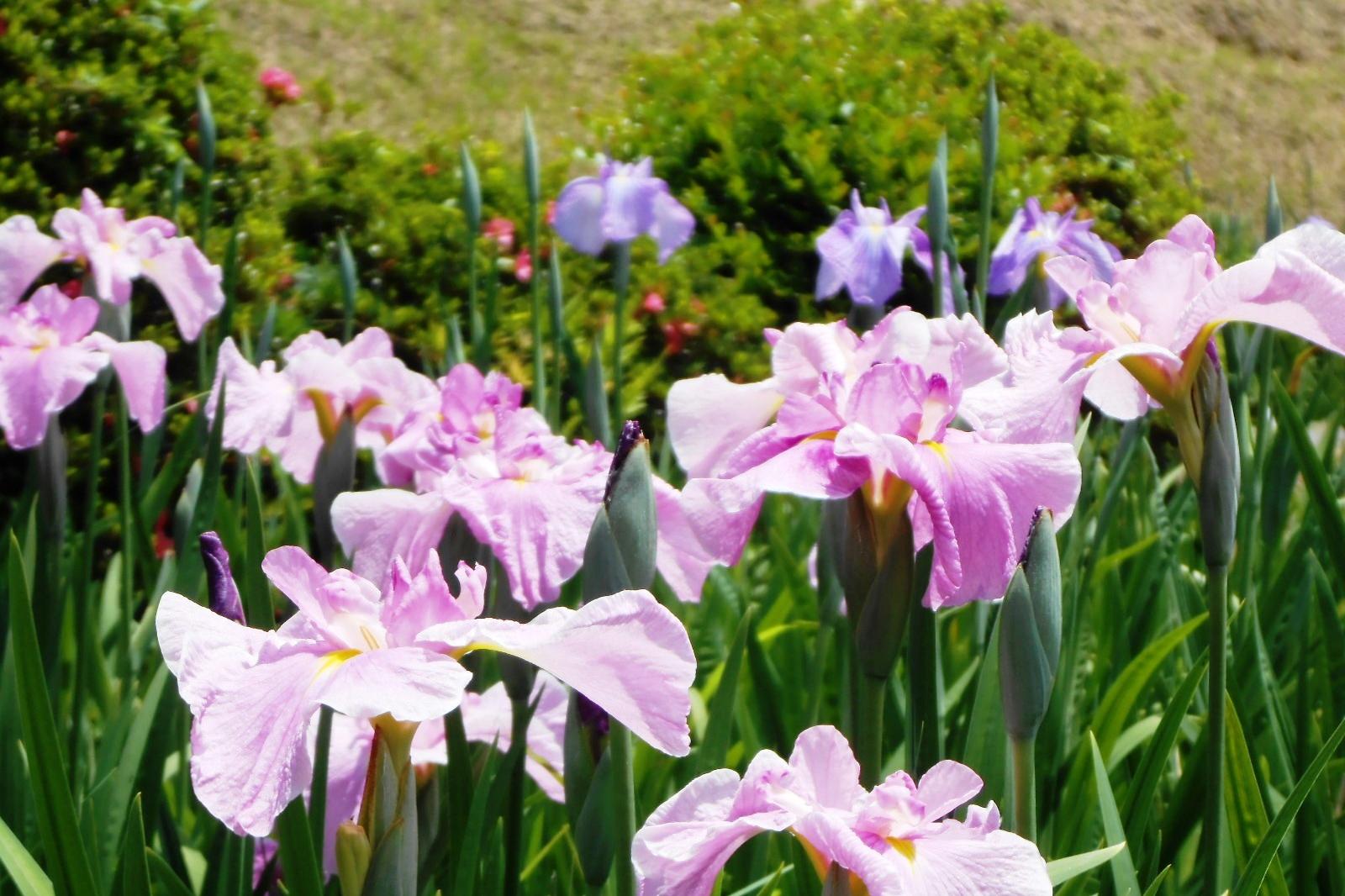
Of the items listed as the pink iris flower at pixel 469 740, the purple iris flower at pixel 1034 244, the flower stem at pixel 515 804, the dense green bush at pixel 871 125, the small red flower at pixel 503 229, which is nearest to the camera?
the flower stem at pixel 515 804

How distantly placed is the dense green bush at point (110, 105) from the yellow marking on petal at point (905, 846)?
8.43 feet

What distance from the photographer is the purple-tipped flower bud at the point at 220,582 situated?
2.81 ft

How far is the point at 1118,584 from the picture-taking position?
1.81 meters

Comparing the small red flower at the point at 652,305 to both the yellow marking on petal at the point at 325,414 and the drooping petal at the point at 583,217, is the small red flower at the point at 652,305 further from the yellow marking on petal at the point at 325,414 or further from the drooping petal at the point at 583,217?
the yellow marking on petal at the point at 325,414

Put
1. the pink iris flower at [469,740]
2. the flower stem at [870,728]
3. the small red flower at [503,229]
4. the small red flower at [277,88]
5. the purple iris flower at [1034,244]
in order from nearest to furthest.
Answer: the flower stem at [870,728] < the pink iris flower at [469,740] < the purple iris flower at [1034,244] < the small red flower at [503,229] < the small red flower at [277,88]

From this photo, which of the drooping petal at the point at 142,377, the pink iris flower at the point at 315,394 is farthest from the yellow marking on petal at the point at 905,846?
the drooping petal at the point at 142,377

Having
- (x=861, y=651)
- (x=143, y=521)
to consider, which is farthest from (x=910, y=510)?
(x=143, y=521)

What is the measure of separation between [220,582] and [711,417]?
18.4 inches

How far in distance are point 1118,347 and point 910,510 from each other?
18 centimetres

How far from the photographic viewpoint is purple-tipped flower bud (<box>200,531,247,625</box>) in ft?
2.81

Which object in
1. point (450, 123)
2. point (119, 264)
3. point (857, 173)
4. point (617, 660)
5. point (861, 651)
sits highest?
point (617, 660)

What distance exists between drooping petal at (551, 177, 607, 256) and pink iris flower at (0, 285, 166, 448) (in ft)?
2.79

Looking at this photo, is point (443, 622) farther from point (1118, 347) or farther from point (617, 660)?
point (1118, 347)

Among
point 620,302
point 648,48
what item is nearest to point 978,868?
point 620,302
